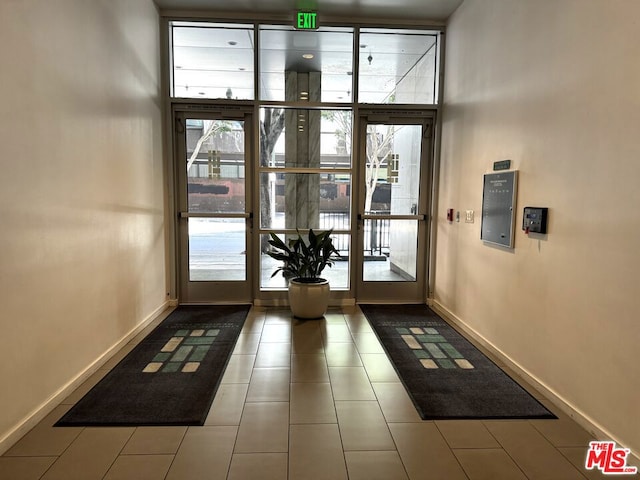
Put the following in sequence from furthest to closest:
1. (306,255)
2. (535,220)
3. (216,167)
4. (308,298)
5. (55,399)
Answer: (216,167) → (306,255) → (308,298) → (535,220) → (55,399)

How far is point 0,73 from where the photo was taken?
2.02 metres

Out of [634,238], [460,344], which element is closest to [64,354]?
[460,344]

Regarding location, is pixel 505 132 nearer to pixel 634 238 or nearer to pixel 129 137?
pixel 634 238

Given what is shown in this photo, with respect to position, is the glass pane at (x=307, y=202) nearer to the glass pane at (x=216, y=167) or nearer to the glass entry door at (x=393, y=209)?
the glass entry door at (x=393, y=209)

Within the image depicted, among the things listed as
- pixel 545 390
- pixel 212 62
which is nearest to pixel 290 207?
pixel 212 62

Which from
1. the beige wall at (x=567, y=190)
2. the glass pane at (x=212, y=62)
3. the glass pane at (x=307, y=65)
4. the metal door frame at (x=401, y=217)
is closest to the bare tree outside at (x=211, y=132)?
the glass pane at (x=212, y=62)

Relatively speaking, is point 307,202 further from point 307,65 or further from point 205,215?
point 307,65

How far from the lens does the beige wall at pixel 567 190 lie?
6.78 ft

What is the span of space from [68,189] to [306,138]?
2.80m

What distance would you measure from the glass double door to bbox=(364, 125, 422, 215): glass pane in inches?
0.5

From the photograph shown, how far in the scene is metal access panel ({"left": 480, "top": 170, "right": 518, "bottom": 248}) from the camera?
10.2 ft

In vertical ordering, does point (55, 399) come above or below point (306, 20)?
below

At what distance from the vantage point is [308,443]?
2148 mm

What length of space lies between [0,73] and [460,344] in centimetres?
374
